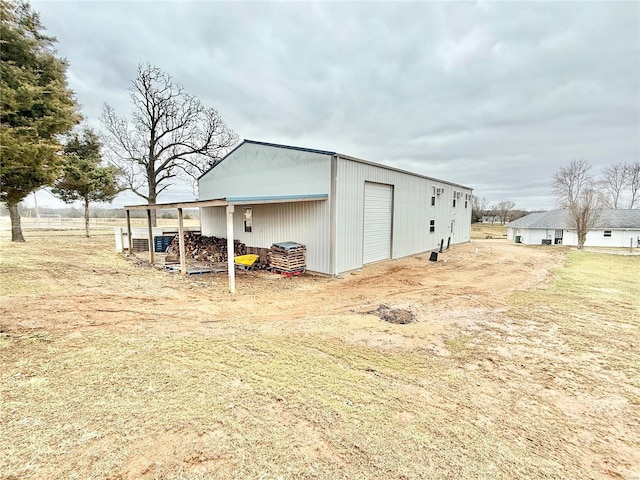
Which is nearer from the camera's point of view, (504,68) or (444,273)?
(444,273)

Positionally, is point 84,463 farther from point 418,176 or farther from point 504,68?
point 504,68

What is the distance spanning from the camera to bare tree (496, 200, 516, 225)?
65.6 m

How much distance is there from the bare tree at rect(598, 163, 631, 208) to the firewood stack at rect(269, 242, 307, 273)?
47670 mm

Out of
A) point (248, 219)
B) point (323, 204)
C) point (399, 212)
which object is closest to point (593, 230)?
point (399, 212)

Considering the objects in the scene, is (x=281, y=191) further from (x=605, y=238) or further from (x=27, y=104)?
(x=605, y=238)

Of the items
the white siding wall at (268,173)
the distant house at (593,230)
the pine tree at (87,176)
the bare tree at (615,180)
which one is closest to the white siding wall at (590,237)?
the distant house at (593,230)

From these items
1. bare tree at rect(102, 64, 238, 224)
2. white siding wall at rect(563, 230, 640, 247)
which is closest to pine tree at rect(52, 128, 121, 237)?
bare tree at rect(102, 64, 238, 224)

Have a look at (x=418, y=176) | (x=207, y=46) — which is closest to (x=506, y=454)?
(x=418, y=176)

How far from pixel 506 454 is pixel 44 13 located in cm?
1187

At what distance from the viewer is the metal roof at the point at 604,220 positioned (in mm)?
30766

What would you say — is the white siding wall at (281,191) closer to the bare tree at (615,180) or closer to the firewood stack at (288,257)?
the firewood stack at (288,257)

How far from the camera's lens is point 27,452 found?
78.6 inches

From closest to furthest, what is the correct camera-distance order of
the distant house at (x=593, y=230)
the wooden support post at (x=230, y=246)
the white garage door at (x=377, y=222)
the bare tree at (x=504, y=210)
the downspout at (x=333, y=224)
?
the wooden support post at (x=230, y=246) → the downspout at (x=333, y=224) → the white garage door at (x=377, y=222) → the distant house at (x=593, y=230) → the bare tree at (x=504, y=210)

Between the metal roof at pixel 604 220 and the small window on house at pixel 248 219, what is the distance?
3406 cm
